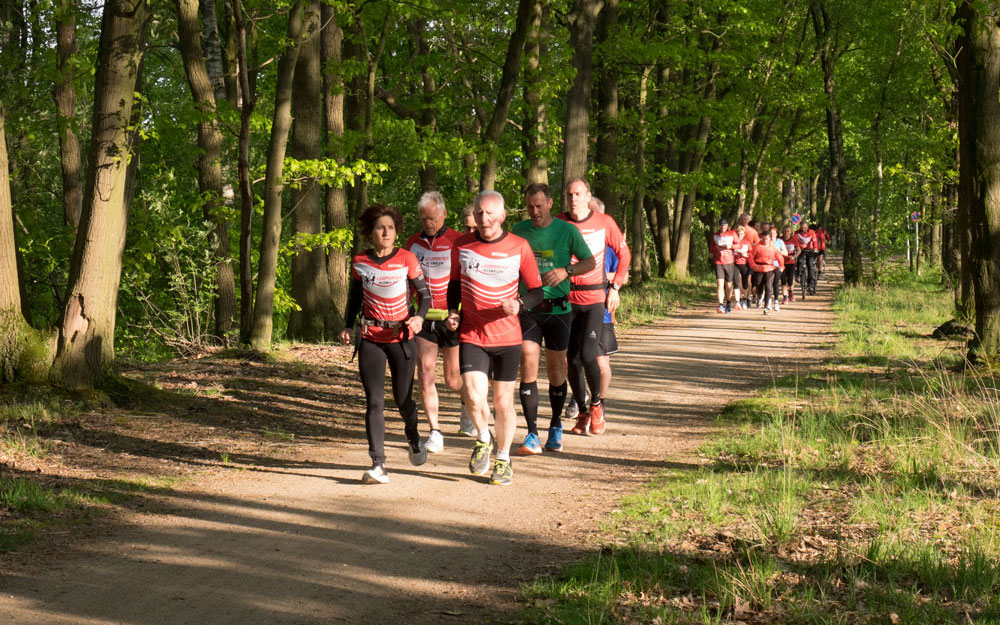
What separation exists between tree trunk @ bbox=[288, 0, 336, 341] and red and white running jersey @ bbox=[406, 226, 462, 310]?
22.0 ft

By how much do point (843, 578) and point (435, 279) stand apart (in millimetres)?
4766

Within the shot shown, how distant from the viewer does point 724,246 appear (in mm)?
22688

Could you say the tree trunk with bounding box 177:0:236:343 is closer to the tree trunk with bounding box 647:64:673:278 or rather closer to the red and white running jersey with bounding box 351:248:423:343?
the red and white running jersey with bounding box 351:248:423:343

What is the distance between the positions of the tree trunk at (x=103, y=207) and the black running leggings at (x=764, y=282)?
17.0 metres

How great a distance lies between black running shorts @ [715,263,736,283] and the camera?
75.7 ft

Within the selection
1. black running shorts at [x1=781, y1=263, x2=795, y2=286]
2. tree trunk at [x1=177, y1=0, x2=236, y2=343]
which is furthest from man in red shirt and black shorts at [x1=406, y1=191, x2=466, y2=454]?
black running shorts at [x1=781, y1=263, x2=795, y2=286]

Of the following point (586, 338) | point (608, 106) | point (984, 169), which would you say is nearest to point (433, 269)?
point (586, 338)

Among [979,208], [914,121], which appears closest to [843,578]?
→ [979,208]

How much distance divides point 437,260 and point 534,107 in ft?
40.9

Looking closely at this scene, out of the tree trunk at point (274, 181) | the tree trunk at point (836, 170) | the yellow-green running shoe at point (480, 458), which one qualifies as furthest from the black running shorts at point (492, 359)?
the tree trunk at point (836, 170)

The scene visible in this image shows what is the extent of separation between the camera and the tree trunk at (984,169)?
1284cm

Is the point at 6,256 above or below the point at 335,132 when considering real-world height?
below

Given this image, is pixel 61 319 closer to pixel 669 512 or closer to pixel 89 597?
pixel 89 597

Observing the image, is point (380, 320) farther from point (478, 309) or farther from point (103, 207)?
point (103, 207)
